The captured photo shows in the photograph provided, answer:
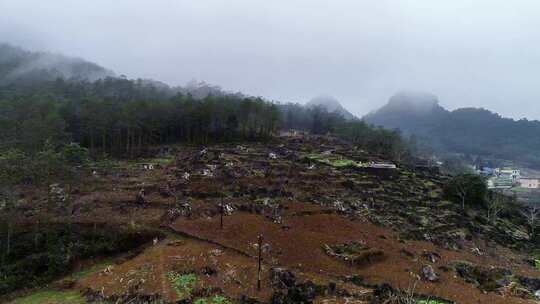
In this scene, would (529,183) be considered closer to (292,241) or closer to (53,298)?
(292,241)

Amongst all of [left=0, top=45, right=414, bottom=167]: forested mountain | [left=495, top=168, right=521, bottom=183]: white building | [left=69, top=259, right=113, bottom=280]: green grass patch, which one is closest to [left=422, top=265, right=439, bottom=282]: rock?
[left=69, top=259, right=113, bottom=280]: green grass patch

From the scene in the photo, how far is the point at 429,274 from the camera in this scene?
87.3 feet

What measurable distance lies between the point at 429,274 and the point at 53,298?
25.5 meters

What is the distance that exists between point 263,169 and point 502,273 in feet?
116

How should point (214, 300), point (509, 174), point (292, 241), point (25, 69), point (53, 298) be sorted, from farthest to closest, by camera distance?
point (25, 69) < point (509, 174) < point (292, 241) < point (53, 298) < point (214, 300)

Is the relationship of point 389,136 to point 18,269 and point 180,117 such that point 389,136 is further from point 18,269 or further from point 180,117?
point 18,269

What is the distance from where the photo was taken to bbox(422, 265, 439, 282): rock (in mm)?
26297

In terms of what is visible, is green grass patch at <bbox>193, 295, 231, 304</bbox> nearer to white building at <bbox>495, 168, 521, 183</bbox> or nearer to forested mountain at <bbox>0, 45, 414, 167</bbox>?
forested mountain at <bbox>0, 45, 414, 167</bbox>

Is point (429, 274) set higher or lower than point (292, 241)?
lower

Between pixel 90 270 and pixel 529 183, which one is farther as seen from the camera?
pixel 529 183

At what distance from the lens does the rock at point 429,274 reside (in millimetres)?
26297

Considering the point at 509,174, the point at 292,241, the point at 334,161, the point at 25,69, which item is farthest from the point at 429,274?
the point at 25,69

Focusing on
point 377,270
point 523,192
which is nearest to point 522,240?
point 377,270

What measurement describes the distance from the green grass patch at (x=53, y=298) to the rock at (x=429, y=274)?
22887 mm
